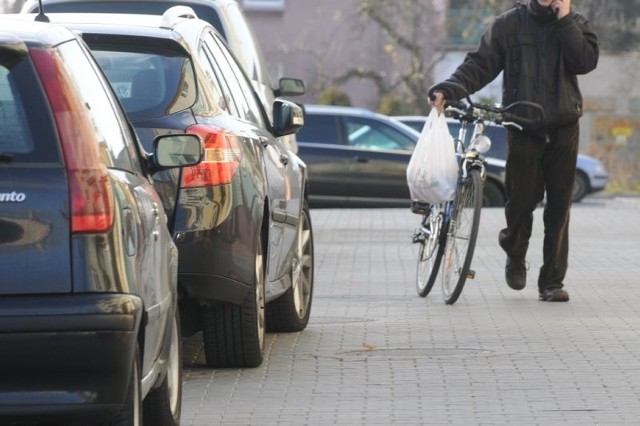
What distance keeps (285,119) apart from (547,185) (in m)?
2.31

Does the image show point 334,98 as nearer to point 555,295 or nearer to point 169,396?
point 555,295

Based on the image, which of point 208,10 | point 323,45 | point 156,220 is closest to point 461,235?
point 208,10

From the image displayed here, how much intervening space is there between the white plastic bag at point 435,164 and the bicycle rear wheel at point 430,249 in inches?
7.4

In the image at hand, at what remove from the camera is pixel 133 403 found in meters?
5.22

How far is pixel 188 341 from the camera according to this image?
9.62 m

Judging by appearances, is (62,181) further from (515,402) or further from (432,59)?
(432,59)

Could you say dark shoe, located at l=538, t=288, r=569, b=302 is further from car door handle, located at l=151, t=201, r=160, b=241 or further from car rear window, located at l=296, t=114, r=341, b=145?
car rear window, located at l=296, t=114, r=341, b=145

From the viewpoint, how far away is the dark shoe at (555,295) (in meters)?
11.3

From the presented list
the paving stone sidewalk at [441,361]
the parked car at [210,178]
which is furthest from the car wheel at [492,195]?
the parked car at [210,178]

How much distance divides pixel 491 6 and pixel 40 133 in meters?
40.4

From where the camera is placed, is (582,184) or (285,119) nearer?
(285,119)

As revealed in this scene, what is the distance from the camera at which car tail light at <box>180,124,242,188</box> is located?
7.76m

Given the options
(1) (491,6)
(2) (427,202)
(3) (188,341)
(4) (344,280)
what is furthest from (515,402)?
(1) (491,6)

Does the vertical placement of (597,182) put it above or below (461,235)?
below
